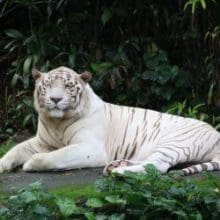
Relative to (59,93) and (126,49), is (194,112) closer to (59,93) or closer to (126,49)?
(126,49)

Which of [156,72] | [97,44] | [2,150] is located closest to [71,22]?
[97,44]

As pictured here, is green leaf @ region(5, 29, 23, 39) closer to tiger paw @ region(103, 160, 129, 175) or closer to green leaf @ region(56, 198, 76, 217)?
tiger paw @ region(103, 160, 129, 175)

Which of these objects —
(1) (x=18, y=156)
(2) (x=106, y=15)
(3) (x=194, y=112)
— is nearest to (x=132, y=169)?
(1) (x=18, y=156)

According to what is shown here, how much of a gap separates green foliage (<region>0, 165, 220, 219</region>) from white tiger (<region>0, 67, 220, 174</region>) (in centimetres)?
94

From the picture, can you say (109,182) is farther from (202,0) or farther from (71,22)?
(71,22)

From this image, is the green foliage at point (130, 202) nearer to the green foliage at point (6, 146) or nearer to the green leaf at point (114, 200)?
the green leaf at point (114, 200)

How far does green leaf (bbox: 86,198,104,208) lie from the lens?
19.4 ft

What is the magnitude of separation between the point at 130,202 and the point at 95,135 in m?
1.49

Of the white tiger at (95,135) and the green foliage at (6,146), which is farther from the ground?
the white tiger at (95,135)

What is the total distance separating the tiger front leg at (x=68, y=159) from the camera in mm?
7121

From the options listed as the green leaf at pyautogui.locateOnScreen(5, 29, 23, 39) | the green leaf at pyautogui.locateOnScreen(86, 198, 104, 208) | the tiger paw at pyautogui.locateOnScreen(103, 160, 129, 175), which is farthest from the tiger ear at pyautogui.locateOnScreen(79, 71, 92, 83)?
the green leaf at pyautogui.locateOnScreen(5, 29, 23, 39)

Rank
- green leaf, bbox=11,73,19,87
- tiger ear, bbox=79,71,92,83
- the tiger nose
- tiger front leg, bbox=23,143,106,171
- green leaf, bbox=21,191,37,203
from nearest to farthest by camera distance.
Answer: green leaf, bbox=21,191,37,203 → tiger front leg, bbox=23,143,106,171 → the tiger nose → tiger ear, bbox=79,71,92,83 → green leaf, bbox=11,73,19,87

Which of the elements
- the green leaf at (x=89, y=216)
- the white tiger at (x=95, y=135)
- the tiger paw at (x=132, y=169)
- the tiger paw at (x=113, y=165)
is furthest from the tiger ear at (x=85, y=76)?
the green leaf at (x=89, y=216)

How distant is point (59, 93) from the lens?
7.34 m
